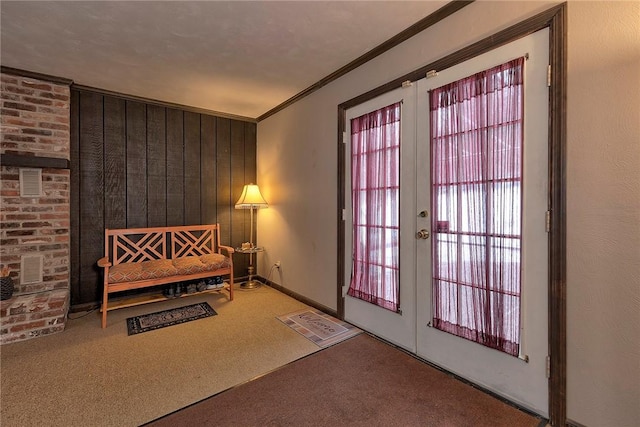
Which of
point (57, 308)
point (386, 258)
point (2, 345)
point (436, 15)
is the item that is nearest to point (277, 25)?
point (436, 15)

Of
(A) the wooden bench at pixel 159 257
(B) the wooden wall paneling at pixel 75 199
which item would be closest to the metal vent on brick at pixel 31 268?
(B) the wooden wall paneling at pixel 75 199

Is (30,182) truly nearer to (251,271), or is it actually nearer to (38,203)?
(38,203)

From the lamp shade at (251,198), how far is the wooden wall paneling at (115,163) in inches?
54.3

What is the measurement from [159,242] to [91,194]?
90 cm

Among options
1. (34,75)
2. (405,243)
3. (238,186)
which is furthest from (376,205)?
(34,75)

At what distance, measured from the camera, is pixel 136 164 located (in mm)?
3566

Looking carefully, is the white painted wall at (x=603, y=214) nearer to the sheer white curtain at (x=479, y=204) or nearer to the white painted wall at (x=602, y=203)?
the white painted wall at (x=602, y=203)

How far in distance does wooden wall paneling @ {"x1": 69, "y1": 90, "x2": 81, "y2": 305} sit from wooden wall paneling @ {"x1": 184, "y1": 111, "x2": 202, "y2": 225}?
44.1 inches

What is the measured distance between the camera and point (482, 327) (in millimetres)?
1825

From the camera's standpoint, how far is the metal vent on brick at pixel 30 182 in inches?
111

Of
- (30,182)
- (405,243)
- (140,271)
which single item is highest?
(30,182)

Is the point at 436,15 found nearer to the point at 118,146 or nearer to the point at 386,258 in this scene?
the point at 386,258

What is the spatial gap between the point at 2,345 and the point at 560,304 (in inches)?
161

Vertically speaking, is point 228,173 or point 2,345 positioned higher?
point 228,173
